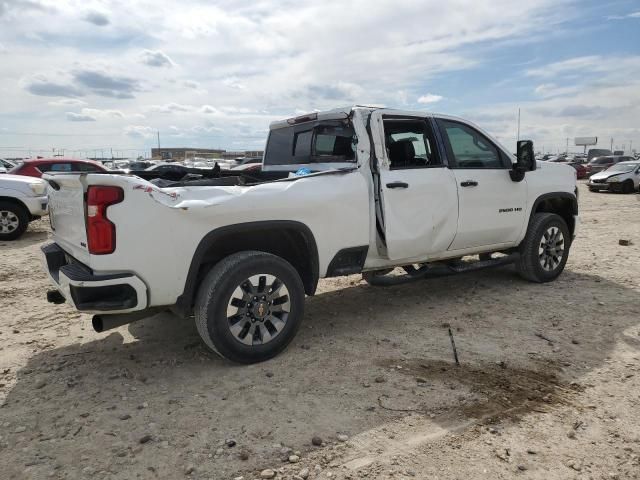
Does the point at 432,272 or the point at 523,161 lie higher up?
the point at 523,161

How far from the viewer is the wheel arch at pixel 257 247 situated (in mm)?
3525

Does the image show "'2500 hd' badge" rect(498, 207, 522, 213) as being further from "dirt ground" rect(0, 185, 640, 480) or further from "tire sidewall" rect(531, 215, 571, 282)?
"dirt ground" rect(0, 185, 640, 480)

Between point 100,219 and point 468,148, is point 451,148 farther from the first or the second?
point 100,219

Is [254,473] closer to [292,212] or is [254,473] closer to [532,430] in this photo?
[532,430]

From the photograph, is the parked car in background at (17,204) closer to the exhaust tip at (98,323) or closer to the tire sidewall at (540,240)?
the exhaust tip at (98,323)

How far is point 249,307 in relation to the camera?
12.1 feet

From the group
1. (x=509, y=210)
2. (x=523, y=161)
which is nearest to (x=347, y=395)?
(x=509, y=210)

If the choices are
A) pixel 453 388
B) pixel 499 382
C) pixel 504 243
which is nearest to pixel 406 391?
pixel 453 388

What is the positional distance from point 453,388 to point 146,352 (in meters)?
2.42

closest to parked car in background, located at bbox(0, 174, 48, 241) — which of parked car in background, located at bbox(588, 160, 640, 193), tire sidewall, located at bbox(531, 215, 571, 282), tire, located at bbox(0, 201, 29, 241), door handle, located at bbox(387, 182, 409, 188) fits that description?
tire, located at bbox(0, 201, 29, 241)

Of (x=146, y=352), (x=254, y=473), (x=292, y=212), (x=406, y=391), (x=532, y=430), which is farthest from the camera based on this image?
(x=146, y=352)

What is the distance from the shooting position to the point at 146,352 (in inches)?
163

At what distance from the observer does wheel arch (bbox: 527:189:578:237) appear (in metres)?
6.04

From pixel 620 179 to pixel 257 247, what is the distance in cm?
2094
